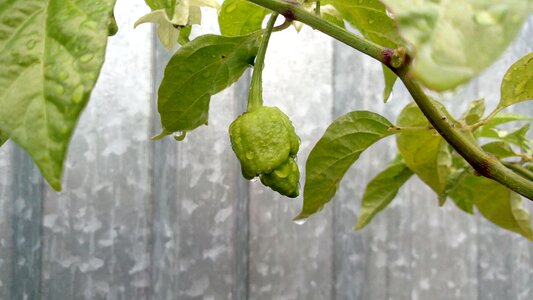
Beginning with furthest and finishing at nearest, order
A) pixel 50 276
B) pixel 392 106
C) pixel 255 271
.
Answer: pixel 392 106 → pixel 255 271 → pixel 50 276

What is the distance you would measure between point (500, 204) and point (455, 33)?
0.59 meters

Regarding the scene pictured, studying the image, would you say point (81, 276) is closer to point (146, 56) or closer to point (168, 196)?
point (168, 196)

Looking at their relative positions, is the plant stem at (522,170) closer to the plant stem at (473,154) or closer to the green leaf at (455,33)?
the plant stem at (473,154)

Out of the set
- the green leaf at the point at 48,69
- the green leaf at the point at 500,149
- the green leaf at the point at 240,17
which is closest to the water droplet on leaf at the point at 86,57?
the green leaf at the point at 48,69

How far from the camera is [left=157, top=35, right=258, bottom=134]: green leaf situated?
45 centimetres

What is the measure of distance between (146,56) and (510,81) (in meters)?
0.86

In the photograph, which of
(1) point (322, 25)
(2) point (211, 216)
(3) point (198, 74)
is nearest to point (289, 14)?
(1) point (322, 25)

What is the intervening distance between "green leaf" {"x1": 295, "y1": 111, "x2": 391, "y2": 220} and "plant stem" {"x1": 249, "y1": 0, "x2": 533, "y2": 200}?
141 millimetres

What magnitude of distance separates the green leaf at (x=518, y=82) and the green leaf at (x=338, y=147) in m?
0.11

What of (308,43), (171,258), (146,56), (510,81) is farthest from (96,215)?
(510,81)

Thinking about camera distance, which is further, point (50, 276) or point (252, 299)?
point (252, 299)

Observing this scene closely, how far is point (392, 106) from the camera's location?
1.40 m

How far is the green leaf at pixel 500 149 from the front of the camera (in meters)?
0.65

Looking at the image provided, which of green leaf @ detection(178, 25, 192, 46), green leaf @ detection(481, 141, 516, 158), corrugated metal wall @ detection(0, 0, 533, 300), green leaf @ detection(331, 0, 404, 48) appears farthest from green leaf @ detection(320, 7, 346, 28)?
corrugated metal wall @ detection(0, 0, 533, 300)
